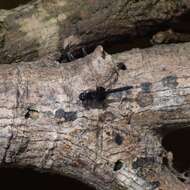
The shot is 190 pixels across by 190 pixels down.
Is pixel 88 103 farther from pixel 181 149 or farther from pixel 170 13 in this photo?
pixel 181 149

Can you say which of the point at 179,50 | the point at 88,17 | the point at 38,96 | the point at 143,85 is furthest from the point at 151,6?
the point at 38,96

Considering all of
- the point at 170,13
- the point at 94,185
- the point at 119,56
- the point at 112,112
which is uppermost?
the point at 170,13

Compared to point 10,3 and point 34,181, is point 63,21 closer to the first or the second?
point 10,3

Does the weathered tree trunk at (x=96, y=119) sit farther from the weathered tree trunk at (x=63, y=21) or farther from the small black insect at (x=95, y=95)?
the weathered tree trunk at (x=63, y=21)

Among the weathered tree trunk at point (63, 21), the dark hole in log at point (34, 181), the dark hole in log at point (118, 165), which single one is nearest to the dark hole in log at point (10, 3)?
the weathered tree trunk at point (63, 21)

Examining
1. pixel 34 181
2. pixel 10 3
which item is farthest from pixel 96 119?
pixel 10 3
